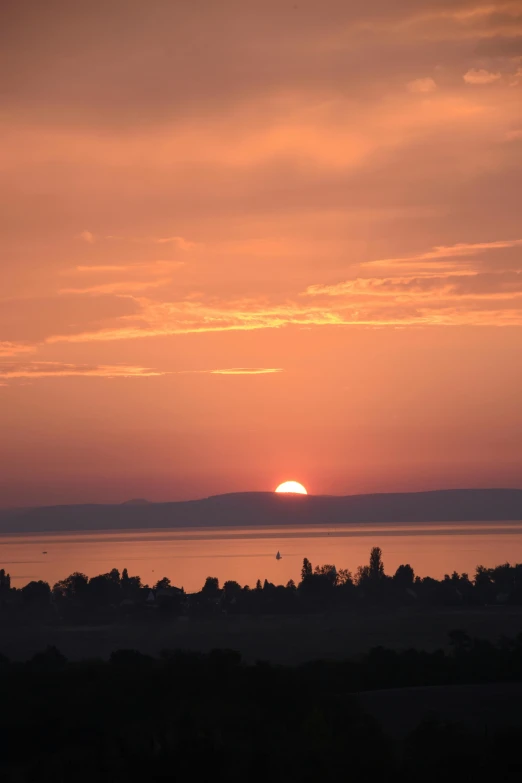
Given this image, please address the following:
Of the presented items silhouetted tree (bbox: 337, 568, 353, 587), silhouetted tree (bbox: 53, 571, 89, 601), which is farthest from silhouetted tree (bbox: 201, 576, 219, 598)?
silhouetted tree (bbox: 337, 568, 353, 587)

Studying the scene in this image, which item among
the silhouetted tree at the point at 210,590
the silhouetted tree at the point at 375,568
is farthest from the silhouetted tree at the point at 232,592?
the silhouetted tree at the point at 375,568

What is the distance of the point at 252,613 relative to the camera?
114562 millimetres

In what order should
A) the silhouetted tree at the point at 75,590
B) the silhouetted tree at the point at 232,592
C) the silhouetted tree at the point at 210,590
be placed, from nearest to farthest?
the silhouetted tree at the point at 232,592 < the silhouetted tree at the point at 210,590 < the silhouetted tree at the point at 75,590

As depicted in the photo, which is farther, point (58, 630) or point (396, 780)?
point (58, 630)

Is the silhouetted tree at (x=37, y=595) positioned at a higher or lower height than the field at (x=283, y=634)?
higher

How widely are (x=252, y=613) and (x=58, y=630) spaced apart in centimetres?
2147

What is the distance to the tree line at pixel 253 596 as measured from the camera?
11581 centimetres

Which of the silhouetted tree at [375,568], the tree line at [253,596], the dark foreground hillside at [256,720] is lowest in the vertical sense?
the dark foreground hillside at [256,720]

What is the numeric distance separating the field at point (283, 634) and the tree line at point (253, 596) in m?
5.02

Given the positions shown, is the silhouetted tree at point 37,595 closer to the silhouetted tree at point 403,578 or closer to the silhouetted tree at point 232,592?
the silhouetted tree at point 232,592

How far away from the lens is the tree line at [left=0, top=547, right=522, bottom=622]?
11581cm

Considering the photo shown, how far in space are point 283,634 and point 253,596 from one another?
24768 millimetres

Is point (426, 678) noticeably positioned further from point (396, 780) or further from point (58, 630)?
point (58, 630)

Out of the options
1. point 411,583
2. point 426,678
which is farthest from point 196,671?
point 411,583
